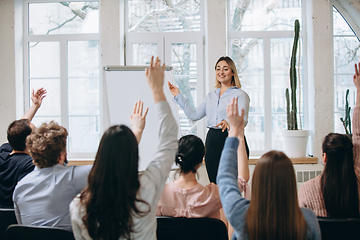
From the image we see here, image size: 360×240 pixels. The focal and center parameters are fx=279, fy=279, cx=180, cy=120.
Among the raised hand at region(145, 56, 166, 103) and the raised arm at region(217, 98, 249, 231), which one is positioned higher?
the raised hand at region(145, 56, 166, 103)

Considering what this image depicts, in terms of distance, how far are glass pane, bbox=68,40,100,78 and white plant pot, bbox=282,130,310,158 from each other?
2455 millimetres

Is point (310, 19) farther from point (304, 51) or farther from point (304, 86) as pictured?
point (304, 86)

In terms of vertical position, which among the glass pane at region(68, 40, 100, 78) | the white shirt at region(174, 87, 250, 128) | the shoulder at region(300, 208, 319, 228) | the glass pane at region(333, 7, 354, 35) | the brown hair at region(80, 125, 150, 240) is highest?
the glass pane at region(333, 7, 354, 35)

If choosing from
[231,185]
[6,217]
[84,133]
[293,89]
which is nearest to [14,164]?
[6,217]

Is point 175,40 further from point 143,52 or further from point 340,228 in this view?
point 340,228

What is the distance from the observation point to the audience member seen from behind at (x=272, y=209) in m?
0.89

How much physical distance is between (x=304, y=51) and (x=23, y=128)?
3.22 m

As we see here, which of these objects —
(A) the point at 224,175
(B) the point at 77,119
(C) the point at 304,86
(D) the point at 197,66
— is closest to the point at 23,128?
(A) the point at 224,175

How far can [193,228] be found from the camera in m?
1.07

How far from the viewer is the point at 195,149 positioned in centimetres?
137

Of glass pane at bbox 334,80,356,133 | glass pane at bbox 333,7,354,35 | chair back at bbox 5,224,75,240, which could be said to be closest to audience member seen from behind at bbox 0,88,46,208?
chair back at bbox 5,224,75,240

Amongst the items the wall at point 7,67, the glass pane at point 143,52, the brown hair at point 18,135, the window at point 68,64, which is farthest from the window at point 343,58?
the wall at point 7,67

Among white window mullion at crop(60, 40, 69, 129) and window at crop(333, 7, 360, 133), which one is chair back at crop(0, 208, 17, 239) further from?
window at crop(333, 7, 360, 133)

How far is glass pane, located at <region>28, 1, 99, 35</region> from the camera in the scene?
3.59 metres
